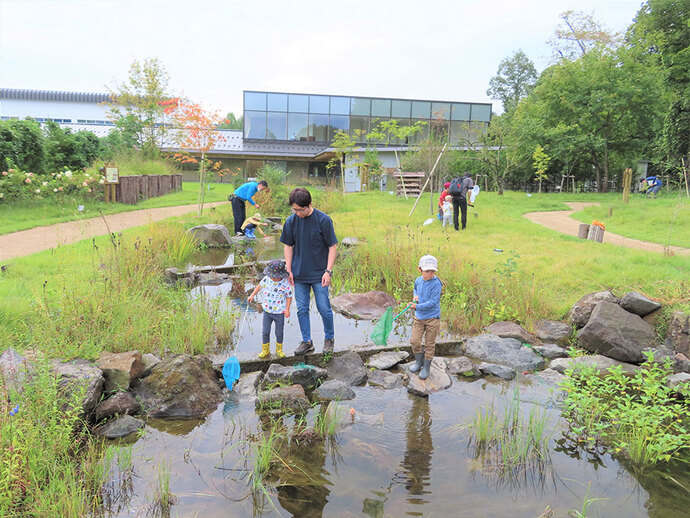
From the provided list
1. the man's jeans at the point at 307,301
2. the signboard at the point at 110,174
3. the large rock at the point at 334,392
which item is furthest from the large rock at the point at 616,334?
the signboard at the point at 110,174

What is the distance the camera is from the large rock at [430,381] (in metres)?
4.60

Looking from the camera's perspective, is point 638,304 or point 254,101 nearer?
point 638,304

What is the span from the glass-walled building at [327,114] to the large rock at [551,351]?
3351cm

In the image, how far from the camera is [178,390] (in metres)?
4.11

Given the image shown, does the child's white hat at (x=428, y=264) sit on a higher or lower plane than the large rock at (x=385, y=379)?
higher

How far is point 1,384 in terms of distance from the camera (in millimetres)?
3344

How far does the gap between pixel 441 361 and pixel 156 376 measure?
3.14m

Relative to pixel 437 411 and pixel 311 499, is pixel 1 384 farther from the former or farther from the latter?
pixel 437 411

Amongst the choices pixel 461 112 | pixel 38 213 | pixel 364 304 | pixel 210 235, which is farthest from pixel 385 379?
pixel 461 112

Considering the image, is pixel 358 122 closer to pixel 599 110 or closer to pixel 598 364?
pixel 599 110

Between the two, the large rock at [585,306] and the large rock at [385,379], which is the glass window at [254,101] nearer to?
the large rock at [585,306]

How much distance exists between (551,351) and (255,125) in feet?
118

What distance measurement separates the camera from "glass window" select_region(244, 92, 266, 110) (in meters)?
36.8

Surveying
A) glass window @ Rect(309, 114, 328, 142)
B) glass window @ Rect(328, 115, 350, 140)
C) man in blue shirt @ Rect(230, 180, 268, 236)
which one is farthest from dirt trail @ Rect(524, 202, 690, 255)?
glass window @ Rect(309, 114, 328, 142)
